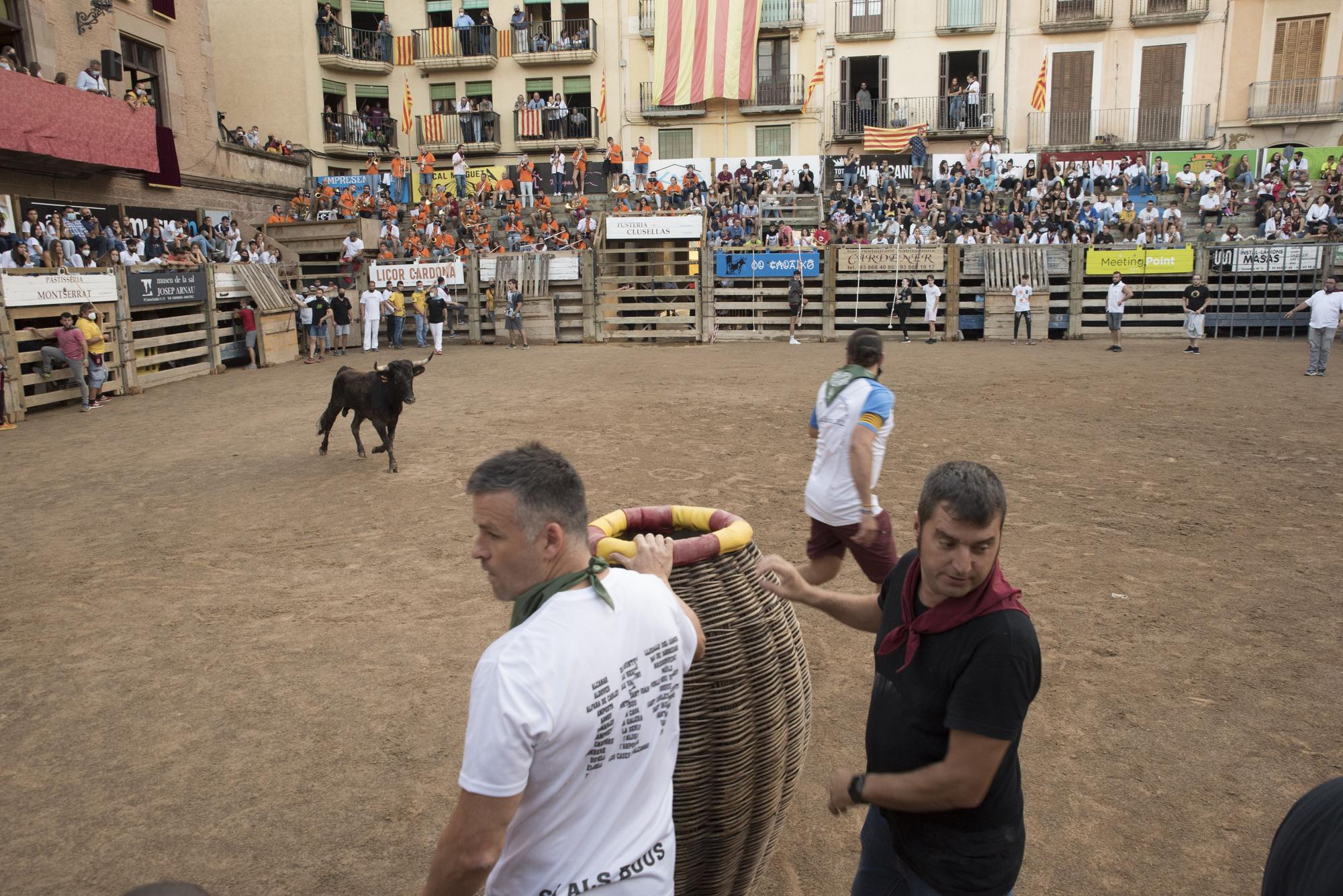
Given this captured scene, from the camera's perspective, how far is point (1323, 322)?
46.4 ft

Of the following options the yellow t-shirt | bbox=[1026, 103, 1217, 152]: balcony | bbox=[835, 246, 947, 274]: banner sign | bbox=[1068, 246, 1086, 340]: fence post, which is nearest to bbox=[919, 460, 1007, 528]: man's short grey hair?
the yellow t-shirt

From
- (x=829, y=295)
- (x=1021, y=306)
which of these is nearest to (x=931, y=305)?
(x=1021, y=306)

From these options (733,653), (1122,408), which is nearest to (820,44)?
(1122,408)

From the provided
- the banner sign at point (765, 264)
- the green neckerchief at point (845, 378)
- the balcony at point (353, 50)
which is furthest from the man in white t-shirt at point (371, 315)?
the green neckerchief at point (845, 378)

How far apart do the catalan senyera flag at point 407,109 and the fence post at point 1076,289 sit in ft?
75.7

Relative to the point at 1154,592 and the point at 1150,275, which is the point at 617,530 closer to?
the point at 1154,592

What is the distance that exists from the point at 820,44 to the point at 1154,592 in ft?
93.3

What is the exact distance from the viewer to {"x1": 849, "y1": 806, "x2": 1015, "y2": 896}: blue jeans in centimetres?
232

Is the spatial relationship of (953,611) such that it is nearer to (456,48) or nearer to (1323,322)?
(1323,322)

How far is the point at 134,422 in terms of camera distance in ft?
41.8

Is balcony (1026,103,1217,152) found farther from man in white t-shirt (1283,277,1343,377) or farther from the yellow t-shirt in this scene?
the yellow t-shirt

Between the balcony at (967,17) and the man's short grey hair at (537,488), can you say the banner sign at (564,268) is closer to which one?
the balcony at (967,17)

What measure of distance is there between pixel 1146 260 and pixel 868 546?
1991 cm

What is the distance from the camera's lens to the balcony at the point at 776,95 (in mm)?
30389
